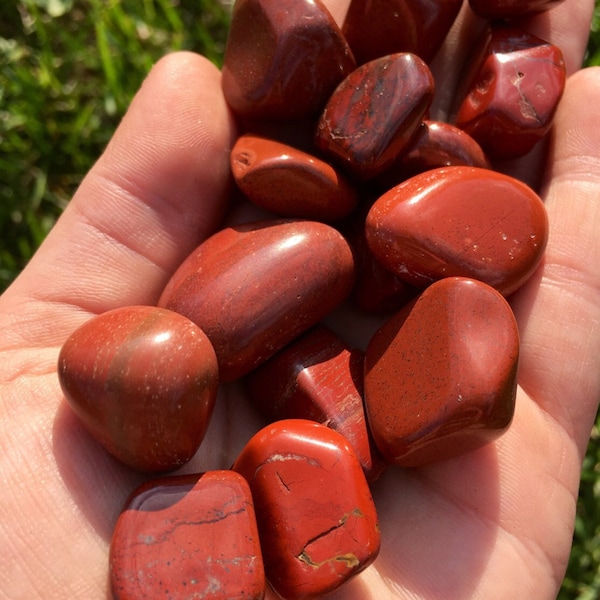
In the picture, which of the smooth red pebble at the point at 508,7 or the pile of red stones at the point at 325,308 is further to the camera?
the smooth red pebble at the point at 508,7

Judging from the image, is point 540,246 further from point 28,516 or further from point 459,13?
point 28,516

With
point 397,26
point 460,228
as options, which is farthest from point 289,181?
point 397,26

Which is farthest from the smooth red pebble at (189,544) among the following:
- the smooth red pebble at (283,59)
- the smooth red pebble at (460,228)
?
the smooth red pebble at (283,59)

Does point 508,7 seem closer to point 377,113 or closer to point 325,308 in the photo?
point 377,113

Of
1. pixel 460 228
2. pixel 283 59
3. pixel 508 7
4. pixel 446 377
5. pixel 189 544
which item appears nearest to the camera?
pixel 189 544

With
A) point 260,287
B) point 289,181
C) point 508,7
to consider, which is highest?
point 508,7

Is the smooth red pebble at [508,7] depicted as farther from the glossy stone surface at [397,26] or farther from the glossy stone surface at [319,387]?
the glossy stone surface at [319,387]
